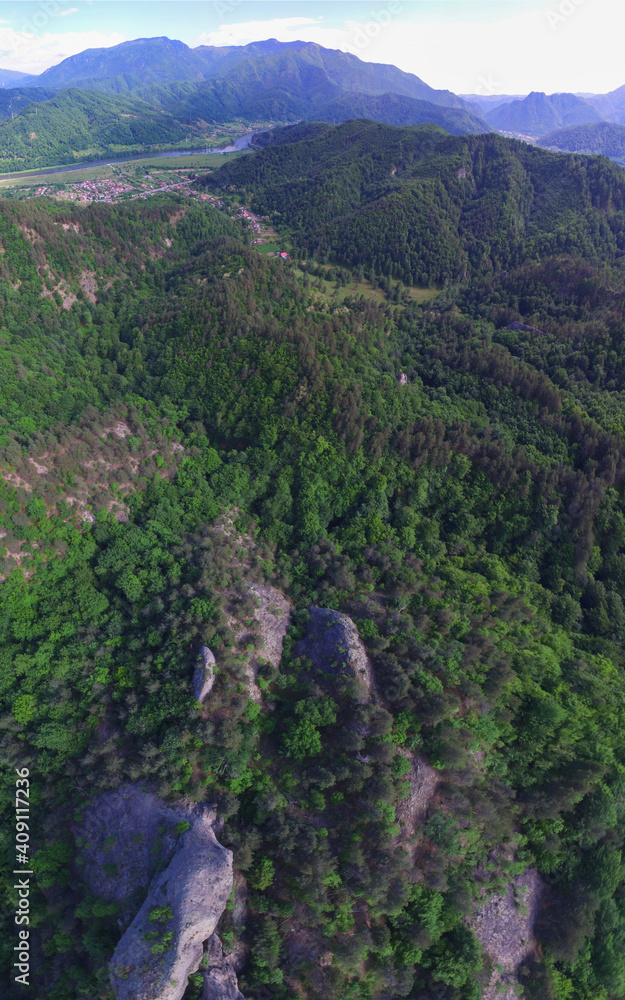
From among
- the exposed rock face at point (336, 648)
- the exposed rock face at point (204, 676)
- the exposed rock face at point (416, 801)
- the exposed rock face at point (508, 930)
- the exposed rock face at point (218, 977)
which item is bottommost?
the exposed rock face at point (508, 930)

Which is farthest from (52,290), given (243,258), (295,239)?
(295,239)

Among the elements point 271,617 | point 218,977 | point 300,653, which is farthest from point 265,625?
point 218,977

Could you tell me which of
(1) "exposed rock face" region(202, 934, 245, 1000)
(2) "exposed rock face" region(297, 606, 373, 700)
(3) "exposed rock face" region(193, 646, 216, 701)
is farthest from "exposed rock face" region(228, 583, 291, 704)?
(1) "exposed rock face" region(202, 934, 245, 1000)

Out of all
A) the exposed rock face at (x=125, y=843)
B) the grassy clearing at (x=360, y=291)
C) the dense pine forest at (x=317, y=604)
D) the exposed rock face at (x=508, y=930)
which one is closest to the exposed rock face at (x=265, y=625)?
Result: the dense pine forest at (x=317, y=604)

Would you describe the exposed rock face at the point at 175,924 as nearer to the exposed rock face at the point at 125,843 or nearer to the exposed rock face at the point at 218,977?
the exposed rock face at the point at 218,977

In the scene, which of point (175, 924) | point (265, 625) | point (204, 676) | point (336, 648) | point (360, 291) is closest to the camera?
point (175, 924)

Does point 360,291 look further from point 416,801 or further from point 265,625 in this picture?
point 416,801
